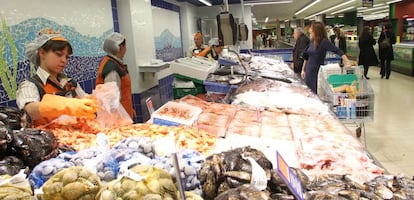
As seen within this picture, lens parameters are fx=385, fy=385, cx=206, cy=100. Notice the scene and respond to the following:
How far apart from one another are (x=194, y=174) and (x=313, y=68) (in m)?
5.23

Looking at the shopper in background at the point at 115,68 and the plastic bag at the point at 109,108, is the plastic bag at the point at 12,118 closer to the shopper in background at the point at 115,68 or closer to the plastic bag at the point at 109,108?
the plastic bag at the point at 109,108

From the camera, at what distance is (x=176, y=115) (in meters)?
2.71

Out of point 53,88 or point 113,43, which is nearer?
point 53,88

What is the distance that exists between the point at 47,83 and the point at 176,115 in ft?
2.97

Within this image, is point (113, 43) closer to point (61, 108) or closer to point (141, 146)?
point (61, 108)

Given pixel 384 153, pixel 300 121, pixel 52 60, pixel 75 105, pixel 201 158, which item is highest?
pixel 52 60

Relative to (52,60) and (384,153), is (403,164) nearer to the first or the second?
(384,153)

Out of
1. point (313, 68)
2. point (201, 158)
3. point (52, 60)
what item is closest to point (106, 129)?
point (52, 60)

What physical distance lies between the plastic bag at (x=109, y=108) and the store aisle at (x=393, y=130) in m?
3.32

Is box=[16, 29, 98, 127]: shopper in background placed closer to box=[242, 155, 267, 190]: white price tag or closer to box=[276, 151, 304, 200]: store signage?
box=[242, 155, 267, 190]: white price tag

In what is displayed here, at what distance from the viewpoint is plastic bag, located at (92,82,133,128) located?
258 centimetres

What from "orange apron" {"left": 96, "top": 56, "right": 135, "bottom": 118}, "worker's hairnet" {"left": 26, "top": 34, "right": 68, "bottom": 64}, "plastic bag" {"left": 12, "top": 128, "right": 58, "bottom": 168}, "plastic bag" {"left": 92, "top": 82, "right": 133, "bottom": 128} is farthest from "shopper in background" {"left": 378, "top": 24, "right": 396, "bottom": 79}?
"plastic bag" {"left": 12, "top": 128, "right": 58, "bottom": 168}

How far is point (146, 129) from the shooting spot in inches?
92.9

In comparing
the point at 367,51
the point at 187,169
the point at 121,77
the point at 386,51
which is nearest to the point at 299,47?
the point at 121,77
